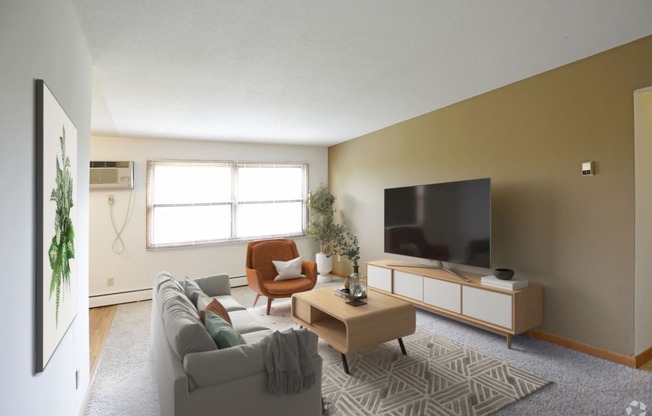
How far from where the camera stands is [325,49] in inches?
104

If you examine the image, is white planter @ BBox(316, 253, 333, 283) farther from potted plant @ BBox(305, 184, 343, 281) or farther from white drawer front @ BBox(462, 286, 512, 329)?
white drawer front @ BBox(462, 286, 512, 329)

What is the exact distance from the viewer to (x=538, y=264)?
133 inches

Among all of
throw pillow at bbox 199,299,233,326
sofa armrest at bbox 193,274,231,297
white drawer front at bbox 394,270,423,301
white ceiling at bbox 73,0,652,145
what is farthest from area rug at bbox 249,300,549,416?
white ceiling at bbox 73,0,652,145

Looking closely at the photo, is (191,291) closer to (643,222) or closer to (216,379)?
(216,379)

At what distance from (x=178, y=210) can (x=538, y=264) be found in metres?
5.13

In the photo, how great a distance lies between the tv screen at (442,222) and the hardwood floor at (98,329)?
3.54 m

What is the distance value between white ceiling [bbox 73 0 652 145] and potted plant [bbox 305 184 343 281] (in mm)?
2274

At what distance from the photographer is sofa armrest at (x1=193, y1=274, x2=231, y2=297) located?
379 cm

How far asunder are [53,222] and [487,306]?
3441mm

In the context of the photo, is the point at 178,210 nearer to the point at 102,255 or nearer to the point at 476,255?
the point at 102,255

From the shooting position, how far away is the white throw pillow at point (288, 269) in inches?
179

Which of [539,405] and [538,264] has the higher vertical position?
[538,264]

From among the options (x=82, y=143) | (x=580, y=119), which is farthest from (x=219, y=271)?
(x=580, y=119)

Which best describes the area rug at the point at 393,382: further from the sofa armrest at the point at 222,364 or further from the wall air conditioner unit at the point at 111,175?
the wall air conditioner unit at the point at 111,175
